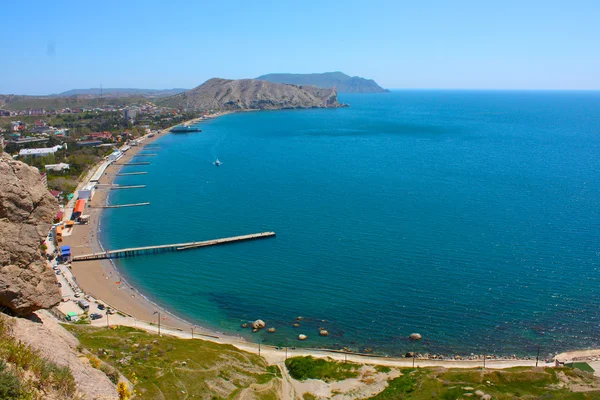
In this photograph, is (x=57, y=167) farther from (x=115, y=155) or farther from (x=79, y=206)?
(x=79, y=206)

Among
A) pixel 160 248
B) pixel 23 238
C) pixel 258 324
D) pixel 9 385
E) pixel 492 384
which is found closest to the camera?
pixel 9 385

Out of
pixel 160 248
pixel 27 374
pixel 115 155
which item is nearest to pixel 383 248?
pixel 160 248

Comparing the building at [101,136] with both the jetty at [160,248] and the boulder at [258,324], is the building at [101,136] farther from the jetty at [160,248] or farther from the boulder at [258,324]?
the boulder at [258,324]

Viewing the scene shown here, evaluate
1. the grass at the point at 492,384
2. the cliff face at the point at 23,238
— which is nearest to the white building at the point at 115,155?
the grass at the point at 492,384

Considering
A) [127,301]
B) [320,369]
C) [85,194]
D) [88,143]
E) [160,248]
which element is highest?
[88,143]

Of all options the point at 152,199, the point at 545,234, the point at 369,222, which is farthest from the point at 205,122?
the point at 545,234

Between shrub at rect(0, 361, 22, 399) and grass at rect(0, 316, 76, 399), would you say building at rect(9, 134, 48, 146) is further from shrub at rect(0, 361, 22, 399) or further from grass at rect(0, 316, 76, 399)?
shrub at rect(0, 361, 22, 399)

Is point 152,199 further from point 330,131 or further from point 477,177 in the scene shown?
point 330,131
